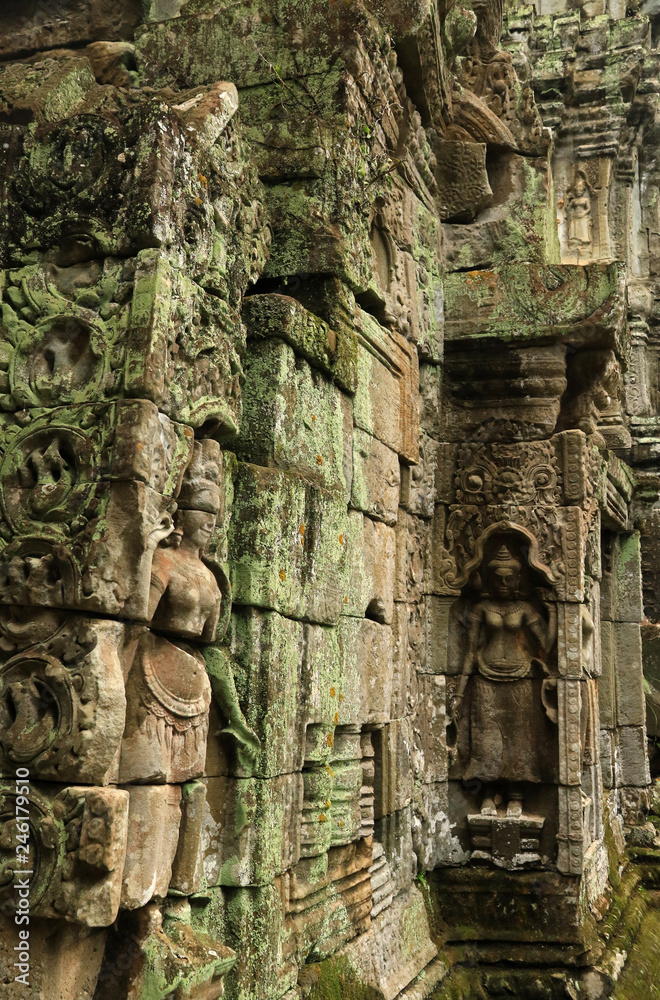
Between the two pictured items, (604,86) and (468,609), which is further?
(604,86)

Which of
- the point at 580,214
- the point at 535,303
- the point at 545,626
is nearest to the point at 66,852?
the point at 545,626

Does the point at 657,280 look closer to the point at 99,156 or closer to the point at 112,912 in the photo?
the point at 99,156

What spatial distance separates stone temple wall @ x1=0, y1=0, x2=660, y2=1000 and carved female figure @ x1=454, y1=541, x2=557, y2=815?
21 millimetres

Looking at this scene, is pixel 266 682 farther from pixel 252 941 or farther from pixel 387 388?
pixel 387 388

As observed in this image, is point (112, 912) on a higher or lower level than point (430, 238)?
lower

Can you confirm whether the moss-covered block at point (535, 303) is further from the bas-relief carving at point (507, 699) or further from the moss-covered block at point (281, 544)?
the moss-covered block at point (281, 544)

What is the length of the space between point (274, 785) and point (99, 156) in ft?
7.73

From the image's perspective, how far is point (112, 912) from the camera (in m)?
2.90

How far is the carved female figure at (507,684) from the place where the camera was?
660 centimetres

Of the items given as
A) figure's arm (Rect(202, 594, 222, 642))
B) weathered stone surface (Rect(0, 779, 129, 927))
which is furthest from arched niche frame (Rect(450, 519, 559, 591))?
weathered stone surface (Rect(0, 779, 129, 927))

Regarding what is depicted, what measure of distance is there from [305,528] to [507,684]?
2.87 m

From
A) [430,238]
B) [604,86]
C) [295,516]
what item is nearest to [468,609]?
[430,238]

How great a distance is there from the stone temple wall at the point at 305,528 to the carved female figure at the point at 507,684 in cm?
2

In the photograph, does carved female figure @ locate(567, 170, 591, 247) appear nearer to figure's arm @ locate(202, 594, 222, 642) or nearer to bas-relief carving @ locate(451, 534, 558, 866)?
bas-relief carving @ locate(451, 534, 558, 866)
